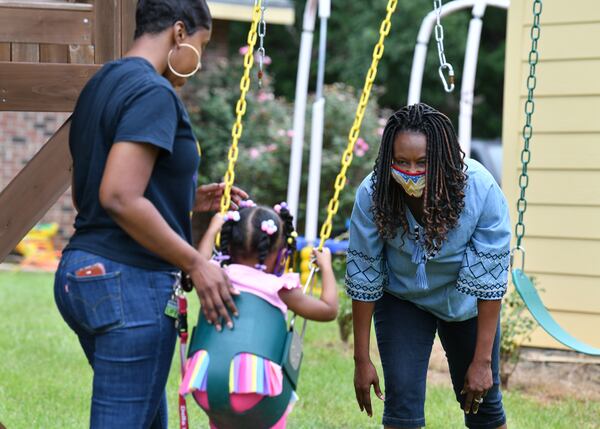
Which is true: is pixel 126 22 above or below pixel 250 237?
above

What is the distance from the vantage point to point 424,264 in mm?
3793

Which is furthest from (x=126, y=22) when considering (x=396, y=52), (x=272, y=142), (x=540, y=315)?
(x=396, y=52)

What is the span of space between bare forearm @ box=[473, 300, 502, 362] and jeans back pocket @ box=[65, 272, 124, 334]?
4.79ft

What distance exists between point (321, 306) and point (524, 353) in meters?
4.54

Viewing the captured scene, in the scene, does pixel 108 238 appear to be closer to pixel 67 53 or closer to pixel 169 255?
pixel 169 255

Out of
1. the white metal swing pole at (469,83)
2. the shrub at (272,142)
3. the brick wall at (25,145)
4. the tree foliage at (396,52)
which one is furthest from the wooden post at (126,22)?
the tree foliage at (396,52)

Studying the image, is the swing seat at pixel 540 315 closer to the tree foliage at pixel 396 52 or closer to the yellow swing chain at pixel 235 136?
the yellow swing chain at pixel 235 136

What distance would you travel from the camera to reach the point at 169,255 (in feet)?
9.34

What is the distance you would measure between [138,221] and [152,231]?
1.9 inches

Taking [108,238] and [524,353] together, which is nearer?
[108,238]

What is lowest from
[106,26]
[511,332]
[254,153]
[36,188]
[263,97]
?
[511,332]

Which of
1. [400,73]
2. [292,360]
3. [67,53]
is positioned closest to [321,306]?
[292,360]

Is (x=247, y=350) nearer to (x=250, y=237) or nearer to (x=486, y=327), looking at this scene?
(x=250, y=237)

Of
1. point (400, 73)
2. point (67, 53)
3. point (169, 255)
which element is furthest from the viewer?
point (400, 73)
